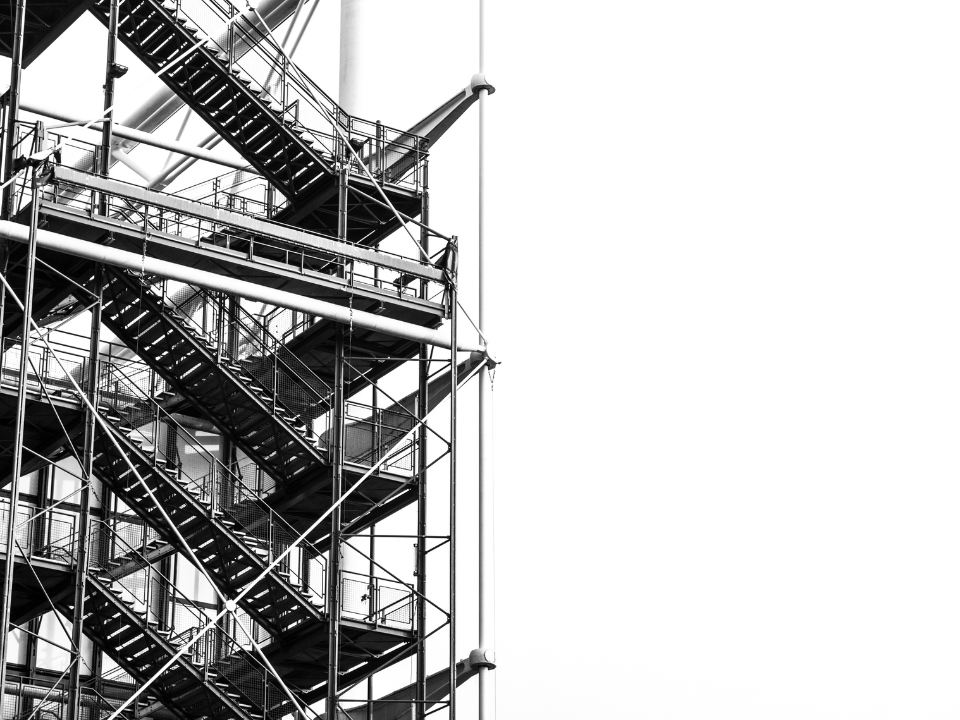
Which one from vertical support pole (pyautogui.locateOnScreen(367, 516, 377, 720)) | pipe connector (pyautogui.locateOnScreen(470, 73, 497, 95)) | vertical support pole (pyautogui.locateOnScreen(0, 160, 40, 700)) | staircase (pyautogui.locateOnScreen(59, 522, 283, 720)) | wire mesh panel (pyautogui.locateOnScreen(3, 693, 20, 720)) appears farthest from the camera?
pipe connector (pyautogui.locateOnScreen(470, 73, 497, 95))

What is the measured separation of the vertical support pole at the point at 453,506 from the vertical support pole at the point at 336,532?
1.36 m

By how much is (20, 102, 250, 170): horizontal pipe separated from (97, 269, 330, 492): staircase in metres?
2.00

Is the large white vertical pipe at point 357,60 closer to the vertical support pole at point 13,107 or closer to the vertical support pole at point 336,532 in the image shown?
the vertical support pole at point 336,532

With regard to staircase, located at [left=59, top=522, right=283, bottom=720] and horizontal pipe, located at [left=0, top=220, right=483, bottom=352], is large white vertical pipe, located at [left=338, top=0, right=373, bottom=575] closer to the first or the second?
horizontal pipe, located at [left=0, top=220, right=483, bottom=352]

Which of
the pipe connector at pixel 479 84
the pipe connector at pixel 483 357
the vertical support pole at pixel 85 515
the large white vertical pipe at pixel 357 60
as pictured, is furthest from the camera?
the large white vertical pipe at pixel 357 60

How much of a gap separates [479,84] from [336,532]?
7.00 m

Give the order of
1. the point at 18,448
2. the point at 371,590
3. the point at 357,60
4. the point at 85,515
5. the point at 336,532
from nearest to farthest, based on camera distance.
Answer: the point at 18,448 < the point at 85,515 < the point at 336,532 < the point at 371,590 < the point at 357,60

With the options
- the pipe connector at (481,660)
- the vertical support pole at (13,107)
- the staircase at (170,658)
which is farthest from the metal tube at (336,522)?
the vertical support pole at (13,107)

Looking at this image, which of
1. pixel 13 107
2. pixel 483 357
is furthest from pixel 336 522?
pixel 13 107

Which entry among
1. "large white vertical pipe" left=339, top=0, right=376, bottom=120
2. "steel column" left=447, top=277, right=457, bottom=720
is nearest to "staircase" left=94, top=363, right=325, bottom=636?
"steel column" left=447, top=277, right=457, bottom=720

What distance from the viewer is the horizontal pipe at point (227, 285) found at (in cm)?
2059

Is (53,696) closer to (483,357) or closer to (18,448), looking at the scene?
(18,448)

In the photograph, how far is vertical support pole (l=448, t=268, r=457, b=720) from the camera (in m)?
21.5

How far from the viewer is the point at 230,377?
21938 millimetres
